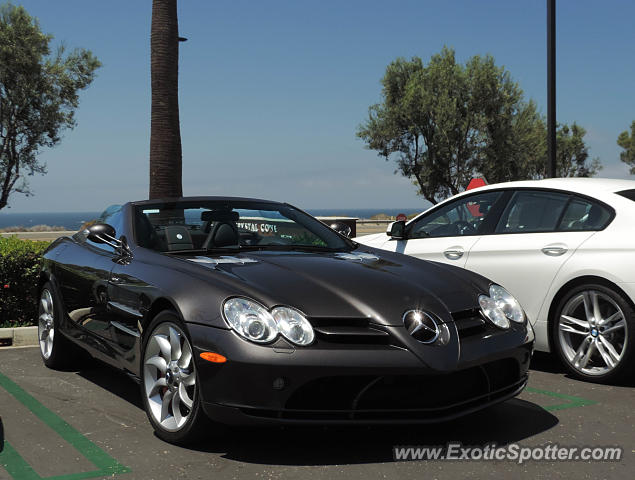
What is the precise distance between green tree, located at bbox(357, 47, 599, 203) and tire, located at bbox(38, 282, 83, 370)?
31.4 m

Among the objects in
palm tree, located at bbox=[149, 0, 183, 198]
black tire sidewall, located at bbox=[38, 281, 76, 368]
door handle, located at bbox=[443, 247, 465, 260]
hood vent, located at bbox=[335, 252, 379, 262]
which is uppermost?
palm tree, located at bbox=[149, 0, 183, 198]

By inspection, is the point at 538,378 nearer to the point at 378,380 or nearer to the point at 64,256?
the point at 378,380

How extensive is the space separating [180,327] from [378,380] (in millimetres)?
1066

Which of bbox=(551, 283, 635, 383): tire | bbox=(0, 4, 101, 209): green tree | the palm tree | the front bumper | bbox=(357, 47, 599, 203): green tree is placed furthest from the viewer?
bbox=(357, 47, 599, 203): green tree

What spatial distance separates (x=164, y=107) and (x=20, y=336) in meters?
4.42

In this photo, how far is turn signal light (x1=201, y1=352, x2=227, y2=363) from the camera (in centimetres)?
357

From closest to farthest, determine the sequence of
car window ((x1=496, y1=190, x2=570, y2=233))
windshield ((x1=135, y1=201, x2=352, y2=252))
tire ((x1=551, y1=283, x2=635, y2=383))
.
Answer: windshield ((x1=135, y1=201, x2=352, y2=252))
tire ((x1=551, y1=283, x2=635, y2=383))
car window ((x1=496, y1=190, x2=570, y2=233))

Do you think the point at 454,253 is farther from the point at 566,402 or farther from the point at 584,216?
the point at 566,402

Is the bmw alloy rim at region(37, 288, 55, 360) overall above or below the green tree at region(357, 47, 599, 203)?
below

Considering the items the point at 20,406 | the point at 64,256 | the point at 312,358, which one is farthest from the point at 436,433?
the point at 64,256

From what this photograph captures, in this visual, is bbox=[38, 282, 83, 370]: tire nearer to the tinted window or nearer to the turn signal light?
the turn signal light

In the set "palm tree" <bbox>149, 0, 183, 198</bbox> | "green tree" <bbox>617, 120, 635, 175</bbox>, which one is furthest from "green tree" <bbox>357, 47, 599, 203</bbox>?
"palm tree" <bbox>149, 0, 183, 198</bbox>

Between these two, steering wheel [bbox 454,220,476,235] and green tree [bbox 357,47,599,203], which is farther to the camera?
green tree [bbox 357,47,599,203]

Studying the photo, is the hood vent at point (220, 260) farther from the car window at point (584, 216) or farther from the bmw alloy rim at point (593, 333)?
the car window at point (584, 216)
